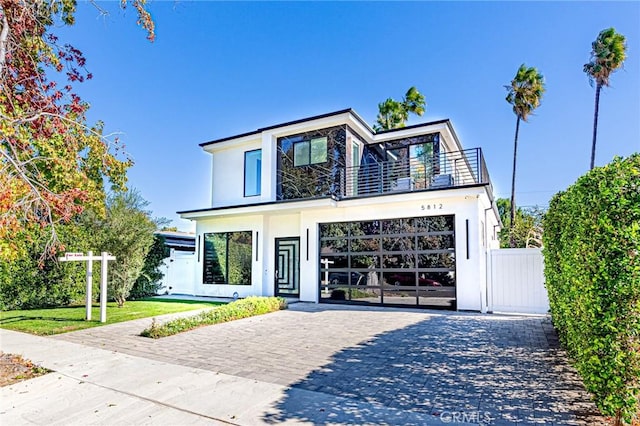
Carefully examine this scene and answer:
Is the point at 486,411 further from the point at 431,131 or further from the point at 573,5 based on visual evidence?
the point at 431,131

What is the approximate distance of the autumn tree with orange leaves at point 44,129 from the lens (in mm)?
6227

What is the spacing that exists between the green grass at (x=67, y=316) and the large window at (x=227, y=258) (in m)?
3.42

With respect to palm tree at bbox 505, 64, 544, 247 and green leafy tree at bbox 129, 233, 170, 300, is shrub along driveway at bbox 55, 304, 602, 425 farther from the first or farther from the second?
palm tree at bbox 505, 64, 544, 247

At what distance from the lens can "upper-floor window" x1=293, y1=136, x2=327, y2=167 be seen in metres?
15.7

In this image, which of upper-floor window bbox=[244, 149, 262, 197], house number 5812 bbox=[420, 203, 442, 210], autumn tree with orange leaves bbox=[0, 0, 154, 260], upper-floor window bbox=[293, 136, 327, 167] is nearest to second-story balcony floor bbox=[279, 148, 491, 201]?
upper-floor window bbox=[293, 136, 327, 167]

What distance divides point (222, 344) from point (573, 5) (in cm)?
1360

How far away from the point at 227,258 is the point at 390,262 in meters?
7.87

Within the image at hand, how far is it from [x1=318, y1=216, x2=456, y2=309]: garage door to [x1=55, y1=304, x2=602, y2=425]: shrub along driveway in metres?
2.26

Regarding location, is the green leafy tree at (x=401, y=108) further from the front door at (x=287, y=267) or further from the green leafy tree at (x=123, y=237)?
the green leafy tree at (x=123, y=237)

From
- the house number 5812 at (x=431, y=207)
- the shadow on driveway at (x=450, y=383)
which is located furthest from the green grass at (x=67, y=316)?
the house number 5812 at (x=431, y=207)

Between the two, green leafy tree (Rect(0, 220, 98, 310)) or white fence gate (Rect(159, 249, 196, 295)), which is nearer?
green leafy tree (Rect(0, 220, 98, 310))

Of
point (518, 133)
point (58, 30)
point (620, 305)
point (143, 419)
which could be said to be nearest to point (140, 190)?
point (58, 30)

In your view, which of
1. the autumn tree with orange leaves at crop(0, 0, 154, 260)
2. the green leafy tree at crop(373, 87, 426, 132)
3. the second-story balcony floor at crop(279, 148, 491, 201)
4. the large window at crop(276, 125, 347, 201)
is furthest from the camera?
the green leafy tree at crop(373, 87, 426, 132)

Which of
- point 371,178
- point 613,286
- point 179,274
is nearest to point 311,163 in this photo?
point 371,178
